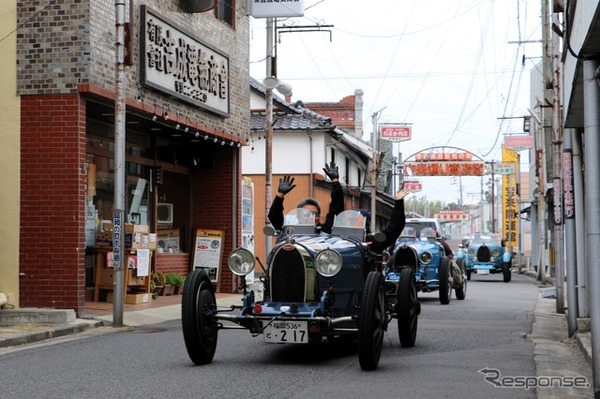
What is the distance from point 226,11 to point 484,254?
717 inches

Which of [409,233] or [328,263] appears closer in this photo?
[328,263]

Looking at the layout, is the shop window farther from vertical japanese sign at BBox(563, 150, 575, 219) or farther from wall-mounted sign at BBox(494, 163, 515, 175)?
wall-mounted sign at BBox(494, 163, 515, 175)

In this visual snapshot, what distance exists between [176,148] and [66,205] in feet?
25.0

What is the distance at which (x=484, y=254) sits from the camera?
36688mm

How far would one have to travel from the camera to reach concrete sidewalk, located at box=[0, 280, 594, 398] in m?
9.52

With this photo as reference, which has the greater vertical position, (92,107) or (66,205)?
(92,107)

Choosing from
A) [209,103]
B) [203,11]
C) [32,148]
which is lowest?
[32,148]

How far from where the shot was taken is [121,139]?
14445 millimetres

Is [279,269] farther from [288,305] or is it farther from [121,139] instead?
[121,139]

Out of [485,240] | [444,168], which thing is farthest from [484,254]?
[444,168]

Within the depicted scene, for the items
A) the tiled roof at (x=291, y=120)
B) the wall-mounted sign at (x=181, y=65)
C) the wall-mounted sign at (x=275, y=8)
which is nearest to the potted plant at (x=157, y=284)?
the wall-mounted sign at (x=181, y=65)

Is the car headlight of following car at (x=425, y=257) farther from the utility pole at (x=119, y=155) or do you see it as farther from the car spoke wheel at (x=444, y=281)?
the utility pole at (x=119, y=155)

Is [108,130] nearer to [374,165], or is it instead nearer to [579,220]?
[579,220]

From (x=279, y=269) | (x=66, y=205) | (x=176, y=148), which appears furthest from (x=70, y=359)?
(x=176, y=148)
